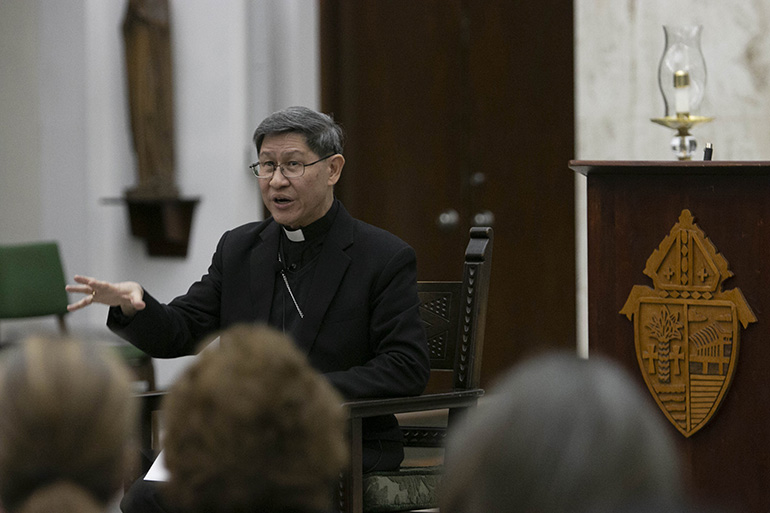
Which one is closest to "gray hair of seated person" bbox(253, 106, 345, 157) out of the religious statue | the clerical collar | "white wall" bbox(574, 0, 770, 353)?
the clerical collar

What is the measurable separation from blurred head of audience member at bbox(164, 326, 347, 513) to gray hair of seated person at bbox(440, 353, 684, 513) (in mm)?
240

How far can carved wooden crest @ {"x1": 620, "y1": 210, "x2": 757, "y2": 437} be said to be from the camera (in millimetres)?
A: 3197

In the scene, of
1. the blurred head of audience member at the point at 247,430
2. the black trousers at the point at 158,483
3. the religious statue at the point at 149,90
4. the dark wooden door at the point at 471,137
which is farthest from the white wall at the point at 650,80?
the blurred head of audience member at the point at 247,430

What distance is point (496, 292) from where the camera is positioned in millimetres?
6684

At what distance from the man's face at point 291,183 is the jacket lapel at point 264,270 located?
0.37ft

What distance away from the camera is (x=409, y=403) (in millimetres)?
2939

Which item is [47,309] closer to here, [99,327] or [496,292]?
[99,327]

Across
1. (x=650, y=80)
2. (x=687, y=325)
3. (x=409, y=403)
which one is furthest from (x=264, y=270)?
(x=650, y=80)

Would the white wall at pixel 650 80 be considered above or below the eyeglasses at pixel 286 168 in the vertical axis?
above

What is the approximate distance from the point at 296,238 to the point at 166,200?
149 inches

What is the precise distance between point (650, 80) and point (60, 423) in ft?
16.5

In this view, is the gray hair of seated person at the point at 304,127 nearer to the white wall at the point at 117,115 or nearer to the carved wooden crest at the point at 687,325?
the carved wooden crest at the point at 687,325

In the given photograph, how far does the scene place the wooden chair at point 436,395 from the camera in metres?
2.85

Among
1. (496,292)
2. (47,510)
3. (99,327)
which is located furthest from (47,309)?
(47,510)
